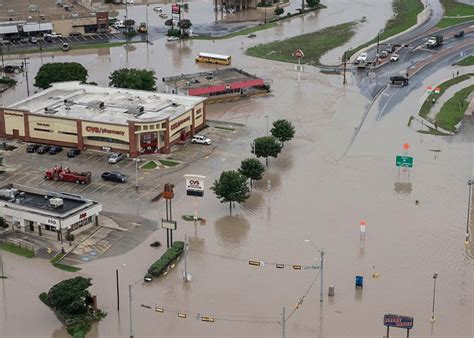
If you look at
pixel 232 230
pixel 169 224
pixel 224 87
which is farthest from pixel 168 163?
pixel 224 87

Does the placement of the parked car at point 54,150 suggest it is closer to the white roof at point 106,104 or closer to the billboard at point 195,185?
the white roof at point 106,104

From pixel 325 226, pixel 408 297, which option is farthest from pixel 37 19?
pixel 408 297

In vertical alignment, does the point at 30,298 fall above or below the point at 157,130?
below

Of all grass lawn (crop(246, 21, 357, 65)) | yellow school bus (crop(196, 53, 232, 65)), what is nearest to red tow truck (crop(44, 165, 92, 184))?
yellow school bus (crop(196, 53, 232, 65))

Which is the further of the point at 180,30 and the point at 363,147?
the point at 180,30

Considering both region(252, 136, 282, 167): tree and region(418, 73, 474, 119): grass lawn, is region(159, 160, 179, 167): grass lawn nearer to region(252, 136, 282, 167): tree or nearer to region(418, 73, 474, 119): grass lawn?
region(252, 136, 282, 167): tree

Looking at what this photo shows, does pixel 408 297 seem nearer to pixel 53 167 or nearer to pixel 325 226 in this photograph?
pixel 325 226

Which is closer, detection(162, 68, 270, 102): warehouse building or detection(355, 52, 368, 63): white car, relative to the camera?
detection(162, 68, 270, 102): warehouse building
